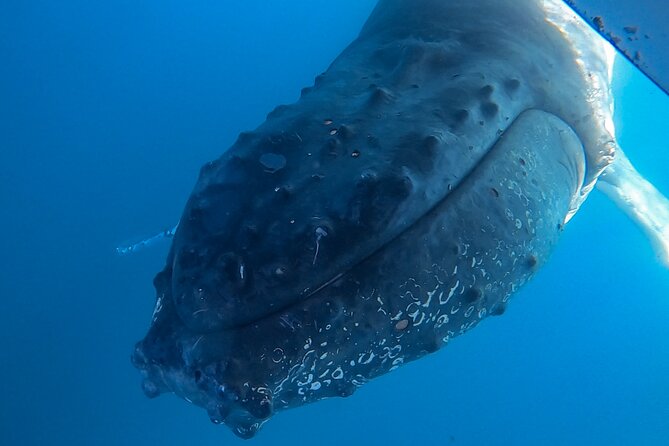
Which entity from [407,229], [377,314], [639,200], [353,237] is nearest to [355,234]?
[353,237]

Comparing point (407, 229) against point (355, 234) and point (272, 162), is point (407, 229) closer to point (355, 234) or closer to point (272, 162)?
point (355, 234)

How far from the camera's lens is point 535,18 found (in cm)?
484

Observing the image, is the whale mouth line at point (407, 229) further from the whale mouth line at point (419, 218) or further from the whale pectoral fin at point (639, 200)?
the whale pectoral fin at point (639, 200)

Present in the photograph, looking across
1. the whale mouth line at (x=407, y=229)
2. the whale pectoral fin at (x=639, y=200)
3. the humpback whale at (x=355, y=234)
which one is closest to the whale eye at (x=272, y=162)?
the humpback whale at (x=355, y=234)

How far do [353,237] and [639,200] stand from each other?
27.8 feet

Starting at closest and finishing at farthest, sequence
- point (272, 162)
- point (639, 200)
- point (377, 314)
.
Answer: point (377, 314), point (272, 162), point (639, 200)

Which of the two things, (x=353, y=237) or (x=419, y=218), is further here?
(x=419, y=218)

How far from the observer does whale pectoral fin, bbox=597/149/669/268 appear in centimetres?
953

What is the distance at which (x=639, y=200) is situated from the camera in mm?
9883

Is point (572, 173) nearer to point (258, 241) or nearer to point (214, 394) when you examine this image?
point (258, 241)

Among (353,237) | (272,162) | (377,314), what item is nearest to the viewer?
(353,237)

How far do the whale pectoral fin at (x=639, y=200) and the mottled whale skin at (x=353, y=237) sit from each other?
6175 mm

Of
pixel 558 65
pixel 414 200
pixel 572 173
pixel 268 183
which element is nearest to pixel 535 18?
pixel 558 65

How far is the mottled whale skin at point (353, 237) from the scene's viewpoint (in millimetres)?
2965
